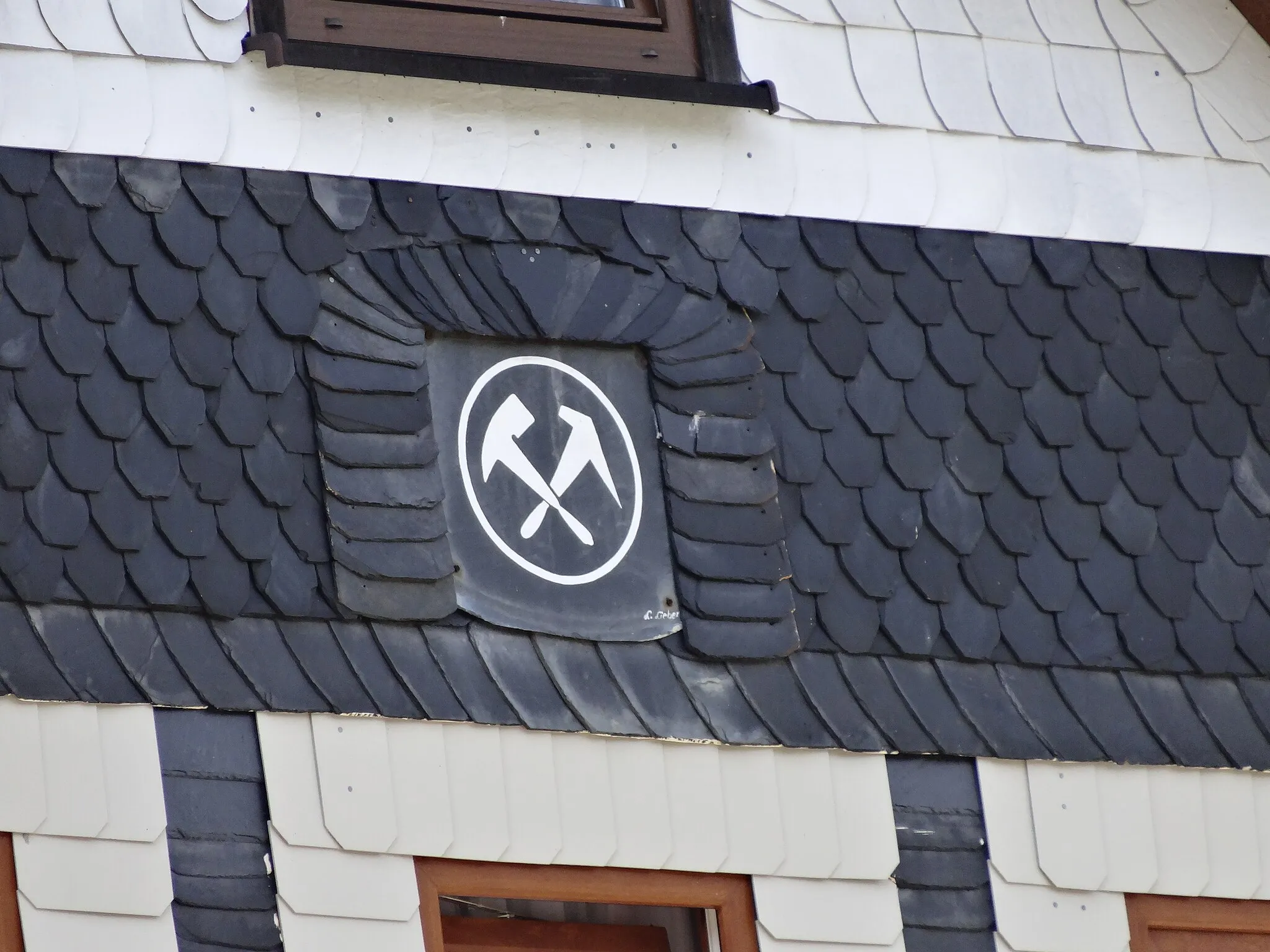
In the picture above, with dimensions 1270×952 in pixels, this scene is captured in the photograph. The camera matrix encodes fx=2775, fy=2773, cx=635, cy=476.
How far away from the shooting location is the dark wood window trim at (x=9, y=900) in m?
6.25

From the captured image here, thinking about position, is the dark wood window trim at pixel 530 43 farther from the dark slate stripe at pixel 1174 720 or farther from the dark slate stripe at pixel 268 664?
the dark slate stripe at pixel 1174 720

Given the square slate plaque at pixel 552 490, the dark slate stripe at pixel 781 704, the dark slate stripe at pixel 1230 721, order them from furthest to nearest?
the dark slate stripe at pixel 1230 721, the dark slate stripe at pixel 781 704, the square slate plaque at pixel 552 490

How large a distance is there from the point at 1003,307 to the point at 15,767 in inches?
121

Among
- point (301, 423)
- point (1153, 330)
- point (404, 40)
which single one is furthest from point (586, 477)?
point (1153, 330)

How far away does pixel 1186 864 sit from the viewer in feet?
24.5

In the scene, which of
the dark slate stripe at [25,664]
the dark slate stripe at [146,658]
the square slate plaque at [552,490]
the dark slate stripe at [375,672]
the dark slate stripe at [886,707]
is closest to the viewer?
the dark slate stripe at [25,664]

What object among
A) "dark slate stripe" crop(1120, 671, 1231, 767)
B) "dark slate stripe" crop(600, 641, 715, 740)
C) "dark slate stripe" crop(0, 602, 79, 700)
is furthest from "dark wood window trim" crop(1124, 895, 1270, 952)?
"dark slate stripe" crop(0, 602, 79, 700)

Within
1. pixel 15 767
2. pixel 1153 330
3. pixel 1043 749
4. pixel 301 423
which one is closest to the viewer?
pixel 15 767

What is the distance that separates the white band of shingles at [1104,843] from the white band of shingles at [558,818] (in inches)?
13.5

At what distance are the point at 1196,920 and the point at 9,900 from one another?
10.4 feet

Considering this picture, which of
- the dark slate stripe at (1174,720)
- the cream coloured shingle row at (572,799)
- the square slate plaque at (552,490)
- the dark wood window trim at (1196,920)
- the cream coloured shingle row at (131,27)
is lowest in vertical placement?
the dark wood window trim at (1196,920)

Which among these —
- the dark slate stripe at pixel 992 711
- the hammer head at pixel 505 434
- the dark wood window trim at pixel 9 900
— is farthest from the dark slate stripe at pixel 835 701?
the dark wood window trim at pixel 9 900

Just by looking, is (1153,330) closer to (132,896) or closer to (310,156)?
(310,156)

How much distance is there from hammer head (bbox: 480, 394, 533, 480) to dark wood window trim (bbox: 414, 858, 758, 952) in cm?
101
